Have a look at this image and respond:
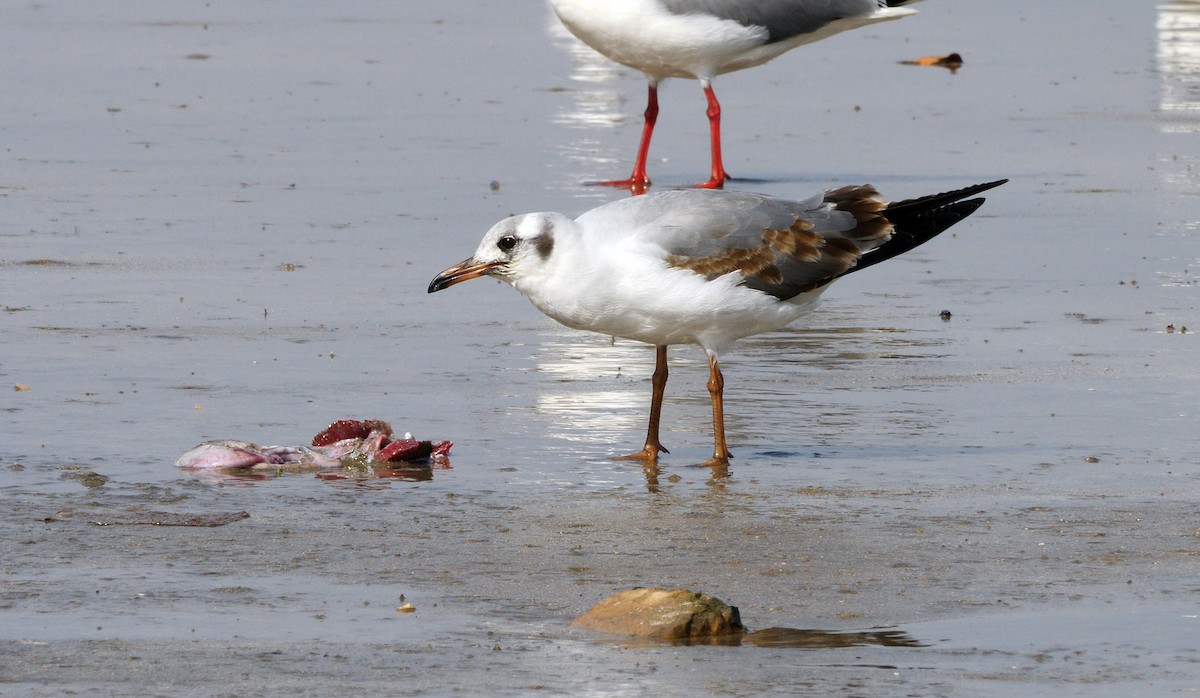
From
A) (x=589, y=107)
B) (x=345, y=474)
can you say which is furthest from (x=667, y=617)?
(x=589, y=107)

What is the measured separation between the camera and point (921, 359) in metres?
9.49

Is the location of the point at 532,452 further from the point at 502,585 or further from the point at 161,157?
the point at 161,157

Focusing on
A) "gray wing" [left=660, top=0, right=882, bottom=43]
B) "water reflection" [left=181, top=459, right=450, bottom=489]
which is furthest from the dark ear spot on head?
"gray wing" [left=660, top=0, right=882, bottom=43]

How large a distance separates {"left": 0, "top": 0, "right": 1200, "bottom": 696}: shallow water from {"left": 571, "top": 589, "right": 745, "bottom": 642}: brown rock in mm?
94

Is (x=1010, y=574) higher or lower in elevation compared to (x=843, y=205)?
lower

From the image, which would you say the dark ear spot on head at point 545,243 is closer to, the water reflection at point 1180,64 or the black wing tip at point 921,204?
the black wing tip at point 921,204

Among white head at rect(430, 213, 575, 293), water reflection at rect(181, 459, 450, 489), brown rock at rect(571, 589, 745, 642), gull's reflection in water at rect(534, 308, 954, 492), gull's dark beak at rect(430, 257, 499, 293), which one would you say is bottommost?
gull's reflection in water at rect(534, 308, 954, 492)

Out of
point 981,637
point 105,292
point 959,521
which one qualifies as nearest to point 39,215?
point 105,292

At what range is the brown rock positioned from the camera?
5570mm

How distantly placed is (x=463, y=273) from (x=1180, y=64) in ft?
46.0

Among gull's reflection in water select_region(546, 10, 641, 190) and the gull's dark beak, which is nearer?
the gull's dark beak

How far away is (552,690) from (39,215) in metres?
8.15

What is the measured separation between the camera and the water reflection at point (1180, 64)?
1719cm

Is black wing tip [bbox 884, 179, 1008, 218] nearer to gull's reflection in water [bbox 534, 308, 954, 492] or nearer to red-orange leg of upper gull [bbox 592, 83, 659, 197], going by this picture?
gull's reflection in water [bbox 534, 308, 954, 492]
